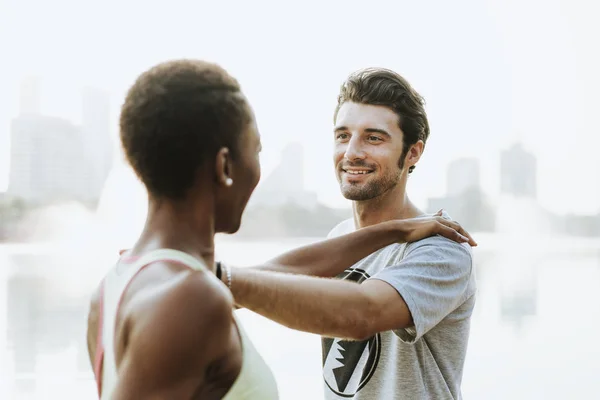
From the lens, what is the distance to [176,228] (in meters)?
0.94

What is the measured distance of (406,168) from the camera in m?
2.01

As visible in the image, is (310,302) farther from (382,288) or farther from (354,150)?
(354,150)

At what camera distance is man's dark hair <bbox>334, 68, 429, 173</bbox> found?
1.92 meters

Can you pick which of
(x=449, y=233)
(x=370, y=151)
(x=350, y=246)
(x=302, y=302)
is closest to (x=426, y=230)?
(x=449, y=233)

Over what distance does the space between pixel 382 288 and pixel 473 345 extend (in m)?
5.88

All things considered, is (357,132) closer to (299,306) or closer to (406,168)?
(406,168)

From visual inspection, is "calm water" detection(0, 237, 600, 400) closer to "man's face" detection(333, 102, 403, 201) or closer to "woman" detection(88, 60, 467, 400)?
"man's face" detection(333, 102, 403, 201)

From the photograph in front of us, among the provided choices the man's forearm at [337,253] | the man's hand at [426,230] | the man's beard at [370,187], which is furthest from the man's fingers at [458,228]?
the man's beard at [370,187]

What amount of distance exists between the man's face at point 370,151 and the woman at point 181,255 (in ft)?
3.02

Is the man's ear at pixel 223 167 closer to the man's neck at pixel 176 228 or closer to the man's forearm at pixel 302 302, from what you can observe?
the man's neck at pixel 176 228

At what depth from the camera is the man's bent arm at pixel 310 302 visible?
4.72ft

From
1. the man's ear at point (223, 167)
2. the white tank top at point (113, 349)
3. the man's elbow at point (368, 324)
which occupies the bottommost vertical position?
the man's elbow at point (368, 324)

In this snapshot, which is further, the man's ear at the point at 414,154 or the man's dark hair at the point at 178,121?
the man's ear at the point at 414,154

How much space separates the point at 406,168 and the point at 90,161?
29.4m
